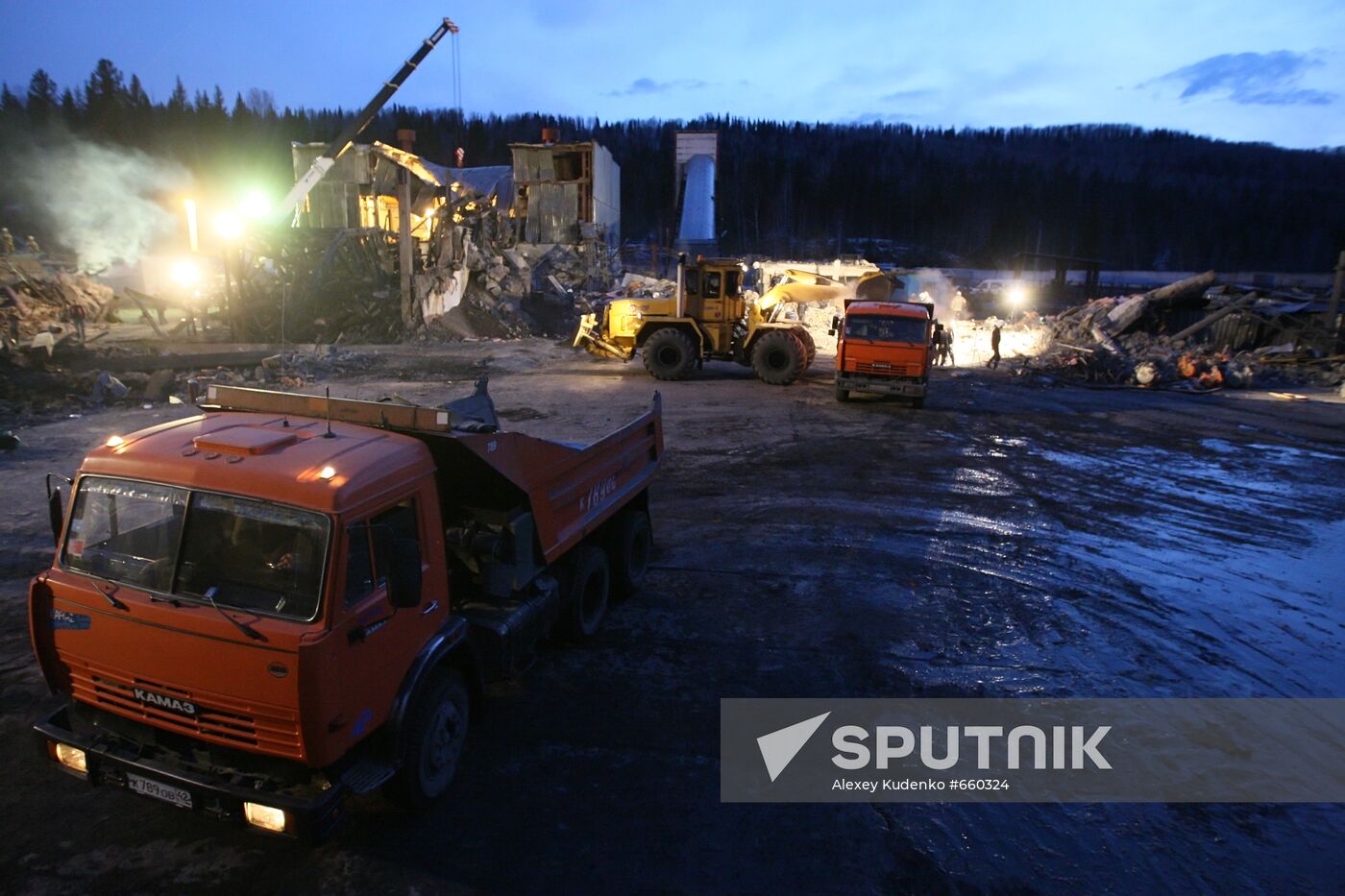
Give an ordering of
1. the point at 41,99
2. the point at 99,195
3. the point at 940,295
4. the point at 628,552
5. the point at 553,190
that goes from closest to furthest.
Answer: the point at 628,552, the point at 940,295, the point at 553,190, the point at 99,195, the point at 41,99

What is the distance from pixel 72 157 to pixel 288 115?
29.2 meters

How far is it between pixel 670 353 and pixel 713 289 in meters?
1.92

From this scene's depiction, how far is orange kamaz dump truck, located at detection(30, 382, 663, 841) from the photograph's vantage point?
10.8 ft

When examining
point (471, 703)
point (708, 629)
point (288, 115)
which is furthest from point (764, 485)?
point (288, 115)

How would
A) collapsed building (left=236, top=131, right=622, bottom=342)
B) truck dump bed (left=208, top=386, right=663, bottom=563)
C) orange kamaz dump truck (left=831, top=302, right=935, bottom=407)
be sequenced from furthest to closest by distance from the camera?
collapsed building (left=236, top=131, right=622, bottom=342), orange kamaz dump truck (left=831, top=302, right=935, bottom=407), truck dump bed (left=208, top=386, right=663, bottom=563)

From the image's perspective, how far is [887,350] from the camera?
15.9 metres

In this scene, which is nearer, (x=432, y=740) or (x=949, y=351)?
(x=432, y=740)

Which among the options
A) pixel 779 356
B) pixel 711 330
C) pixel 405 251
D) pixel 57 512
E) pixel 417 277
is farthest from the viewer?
pixel 417 277

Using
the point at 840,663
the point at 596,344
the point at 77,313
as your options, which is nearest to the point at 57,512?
the point at 840,663

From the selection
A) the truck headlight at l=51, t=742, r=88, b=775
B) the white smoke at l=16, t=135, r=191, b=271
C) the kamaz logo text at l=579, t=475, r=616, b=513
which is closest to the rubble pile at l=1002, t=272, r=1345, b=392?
the kamaz logo text at l=579, t=475, r=616, b=513

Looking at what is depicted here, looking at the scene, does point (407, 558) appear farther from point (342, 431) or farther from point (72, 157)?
point (72, 157)

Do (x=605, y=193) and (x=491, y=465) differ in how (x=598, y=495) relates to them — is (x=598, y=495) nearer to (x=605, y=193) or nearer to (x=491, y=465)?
(x=491, y=465)

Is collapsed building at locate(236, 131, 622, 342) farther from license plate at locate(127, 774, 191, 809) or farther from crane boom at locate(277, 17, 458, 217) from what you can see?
license plate at locate(127, 774, 191, 809)

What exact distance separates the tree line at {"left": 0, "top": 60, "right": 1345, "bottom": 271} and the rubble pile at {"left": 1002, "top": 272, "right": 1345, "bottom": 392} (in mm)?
46031
